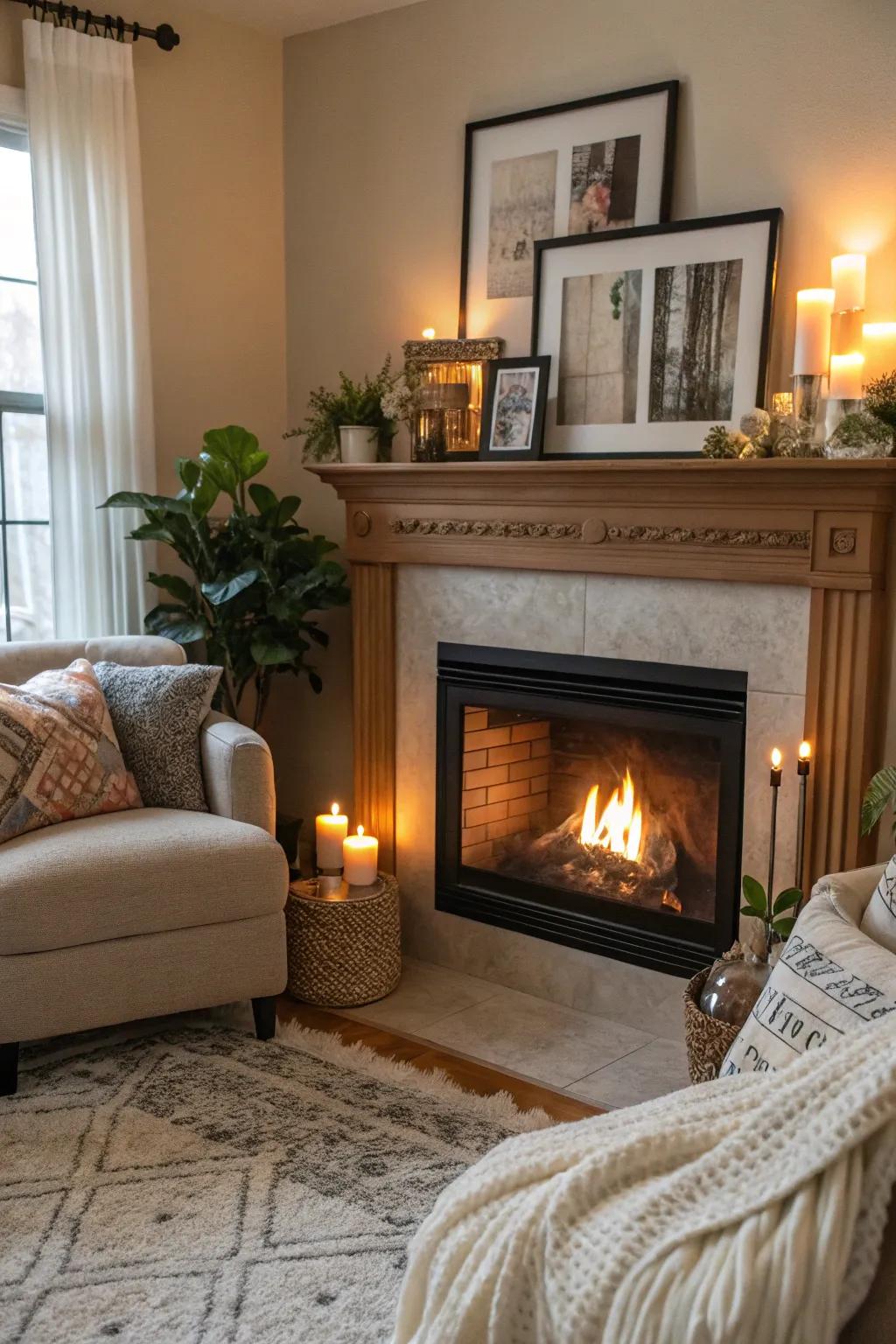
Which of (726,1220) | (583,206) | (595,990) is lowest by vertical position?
(595,990)

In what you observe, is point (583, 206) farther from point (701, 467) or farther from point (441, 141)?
point (701, 467)

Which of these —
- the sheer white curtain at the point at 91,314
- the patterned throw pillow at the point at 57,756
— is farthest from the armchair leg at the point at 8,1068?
the sheer white curtain at the point at 91,314

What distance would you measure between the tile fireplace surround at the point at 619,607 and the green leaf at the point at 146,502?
1.35 feet

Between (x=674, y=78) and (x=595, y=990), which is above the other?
(x=674, y=78)

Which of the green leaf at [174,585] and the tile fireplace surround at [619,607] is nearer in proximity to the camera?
the tile fireplace surround at [619,607]

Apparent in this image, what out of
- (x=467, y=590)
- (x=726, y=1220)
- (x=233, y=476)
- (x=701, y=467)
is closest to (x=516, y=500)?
(x=467, y=590)

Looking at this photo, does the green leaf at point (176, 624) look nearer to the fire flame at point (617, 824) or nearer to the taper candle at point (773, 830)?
the fire flame at point (617, 824)

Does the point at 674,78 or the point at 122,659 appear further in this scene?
the point at 122,659

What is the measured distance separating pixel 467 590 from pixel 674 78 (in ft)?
4.43

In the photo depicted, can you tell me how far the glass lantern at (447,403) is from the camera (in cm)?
350

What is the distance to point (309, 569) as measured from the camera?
3.71m

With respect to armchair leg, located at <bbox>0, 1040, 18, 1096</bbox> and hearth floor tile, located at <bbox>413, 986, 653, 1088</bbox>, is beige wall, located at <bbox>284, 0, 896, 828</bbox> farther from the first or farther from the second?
armchair leg, located at <bbox>0, 1040, 18, 1096</bbox>

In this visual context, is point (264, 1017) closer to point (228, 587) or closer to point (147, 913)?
point (147, 913)

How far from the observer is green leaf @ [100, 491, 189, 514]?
3525 mm
